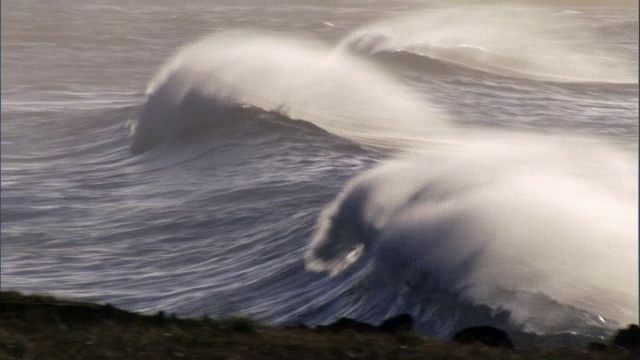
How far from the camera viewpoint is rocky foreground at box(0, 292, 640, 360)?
19.9ft

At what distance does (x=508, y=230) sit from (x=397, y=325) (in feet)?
7.09

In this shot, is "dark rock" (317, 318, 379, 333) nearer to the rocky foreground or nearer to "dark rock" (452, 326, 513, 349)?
the rocky foreground

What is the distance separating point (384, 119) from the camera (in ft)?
68.1

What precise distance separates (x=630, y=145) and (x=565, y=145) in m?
7.23

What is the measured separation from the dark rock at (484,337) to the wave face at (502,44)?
23122mm

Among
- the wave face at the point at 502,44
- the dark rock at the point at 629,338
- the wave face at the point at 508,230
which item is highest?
→ the dark rock at the point at 629,338

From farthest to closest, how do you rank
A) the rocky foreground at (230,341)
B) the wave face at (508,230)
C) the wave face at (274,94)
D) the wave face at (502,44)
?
the wave face at (502,44)
the wave face at (274,94)
the wave face at (508,230)
the rocky foreground at (230,341)

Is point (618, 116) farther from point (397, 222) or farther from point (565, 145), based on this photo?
point (397, 222)

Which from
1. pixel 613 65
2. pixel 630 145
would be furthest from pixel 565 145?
pixel 613 65

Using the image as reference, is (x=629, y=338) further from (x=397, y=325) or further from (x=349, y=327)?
(x=349, y=327)

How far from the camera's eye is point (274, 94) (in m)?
21.3

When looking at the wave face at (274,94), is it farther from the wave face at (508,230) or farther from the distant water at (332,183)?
the wave face at (508,230)

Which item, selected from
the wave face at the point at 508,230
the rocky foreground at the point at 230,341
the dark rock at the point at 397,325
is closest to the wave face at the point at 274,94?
the wave face at the point at 508,230

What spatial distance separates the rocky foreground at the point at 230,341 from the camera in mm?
6074
